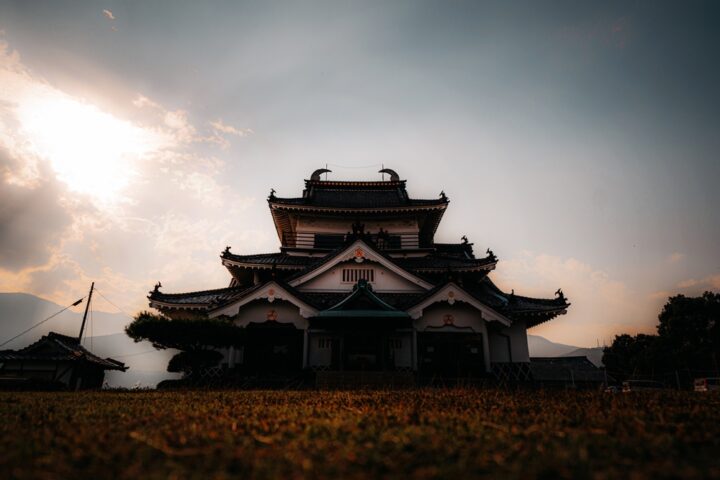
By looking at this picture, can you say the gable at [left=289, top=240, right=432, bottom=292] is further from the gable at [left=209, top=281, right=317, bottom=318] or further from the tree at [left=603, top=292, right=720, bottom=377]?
the tree at [left=603, top=292, right=720, bottom=377]

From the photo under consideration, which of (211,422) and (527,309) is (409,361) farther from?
(211,422)

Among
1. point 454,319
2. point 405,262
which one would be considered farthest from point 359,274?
point 454,319

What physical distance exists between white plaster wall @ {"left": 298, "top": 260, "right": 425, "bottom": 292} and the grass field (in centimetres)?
1397

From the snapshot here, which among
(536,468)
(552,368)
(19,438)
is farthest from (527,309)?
(552,368)

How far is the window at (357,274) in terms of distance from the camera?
1924 cm

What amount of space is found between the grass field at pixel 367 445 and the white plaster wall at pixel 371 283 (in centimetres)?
1397

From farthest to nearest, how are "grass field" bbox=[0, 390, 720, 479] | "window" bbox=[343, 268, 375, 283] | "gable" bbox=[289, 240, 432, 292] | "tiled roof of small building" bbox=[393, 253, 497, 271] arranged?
1. "tiled roof of small building" bbox=[393, 253, 497, 271]
2. "window" bbox=[343, 268, 375, 283]
3. "gable" bbox=[289, 240, 432, 292]
4. "grass field" bbox=[0, 390, 720, 479]

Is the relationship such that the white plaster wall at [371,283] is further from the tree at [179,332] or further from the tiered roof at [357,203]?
the tree at [179,332]

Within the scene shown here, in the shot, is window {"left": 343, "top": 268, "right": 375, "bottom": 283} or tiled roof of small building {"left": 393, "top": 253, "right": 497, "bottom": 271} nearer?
window {"left": 343, "top": 268, "right": 375, "bottom": 283}

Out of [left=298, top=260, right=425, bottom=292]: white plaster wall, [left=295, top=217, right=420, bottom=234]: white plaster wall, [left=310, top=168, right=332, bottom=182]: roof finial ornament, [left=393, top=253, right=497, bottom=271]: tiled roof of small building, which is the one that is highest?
[left=310, top=168, right=332, bottom=182]: roof finial ornament

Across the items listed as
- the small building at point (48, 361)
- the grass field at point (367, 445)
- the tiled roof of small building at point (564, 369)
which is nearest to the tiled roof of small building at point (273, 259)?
the small building at point (48, 361)

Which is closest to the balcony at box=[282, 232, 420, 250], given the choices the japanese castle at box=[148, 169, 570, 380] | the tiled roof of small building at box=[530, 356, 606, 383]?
the japanese castle at box=[148, 169, 570, 380]

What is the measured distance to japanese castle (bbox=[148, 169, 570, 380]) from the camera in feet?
53.9

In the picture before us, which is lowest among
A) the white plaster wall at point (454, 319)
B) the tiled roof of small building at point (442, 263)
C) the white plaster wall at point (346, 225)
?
the white plaster wall at point (454, 319)
